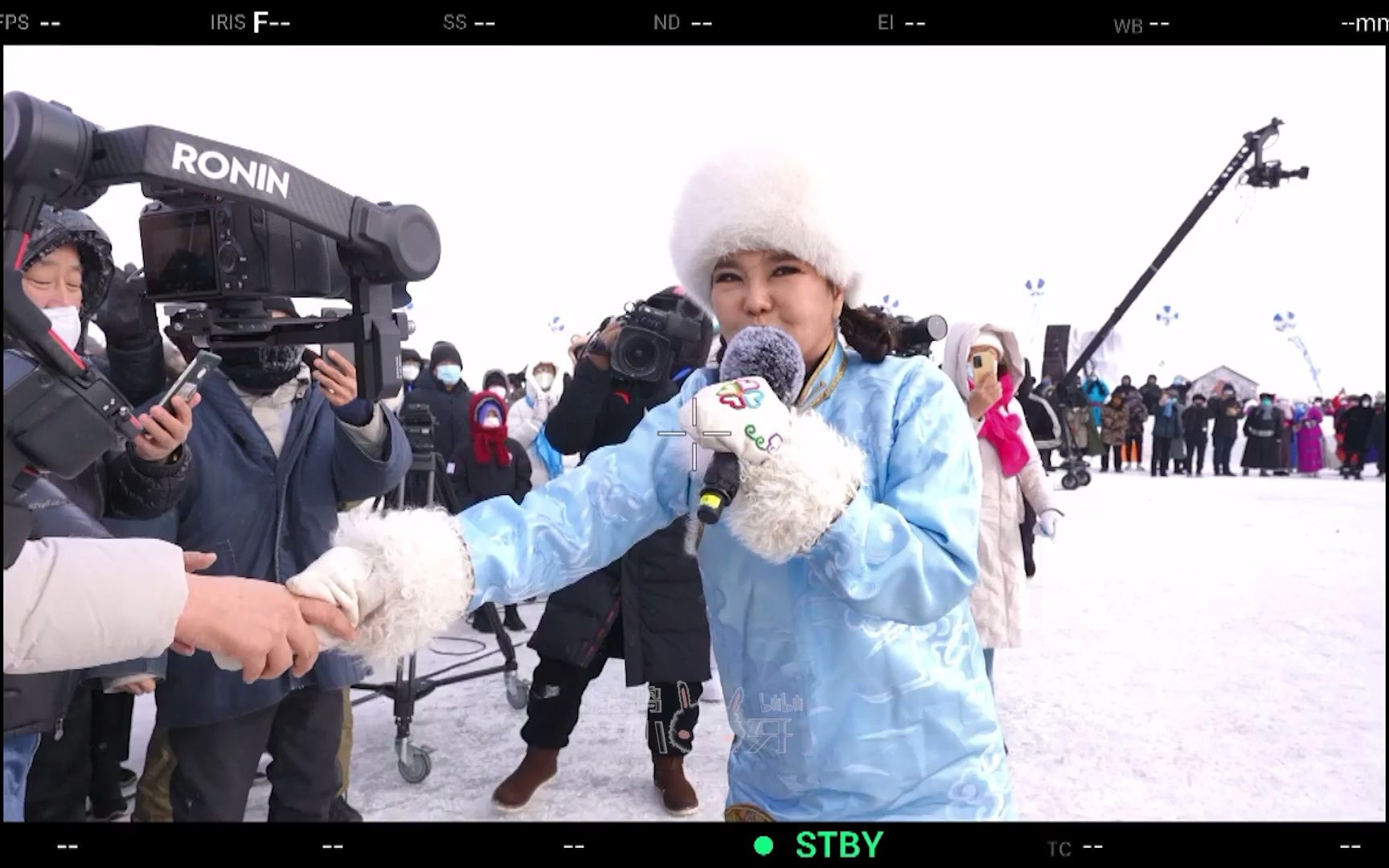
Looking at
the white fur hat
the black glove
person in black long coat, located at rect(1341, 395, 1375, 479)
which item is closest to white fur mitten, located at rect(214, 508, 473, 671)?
the white fur hat

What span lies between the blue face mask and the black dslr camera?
4.18m

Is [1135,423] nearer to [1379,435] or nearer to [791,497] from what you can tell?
[1379,435]

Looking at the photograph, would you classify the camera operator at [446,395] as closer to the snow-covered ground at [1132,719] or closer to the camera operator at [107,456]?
the snow-covered ground at [1132,719]

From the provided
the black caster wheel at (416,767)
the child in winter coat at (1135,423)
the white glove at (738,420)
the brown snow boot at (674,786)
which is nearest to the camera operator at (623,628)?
the brown snow boot at (674,786)

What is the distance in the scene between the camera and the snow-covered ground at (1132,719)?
3.52m

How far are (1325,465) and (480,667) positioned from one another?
19.3m

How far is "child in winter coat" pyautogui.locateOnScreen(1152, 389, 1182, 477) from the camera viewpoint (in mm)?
16828

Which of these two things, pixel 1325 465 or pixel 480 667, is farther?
pixel 1325 465

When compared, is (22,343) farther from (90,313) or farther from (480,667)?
(480,667)

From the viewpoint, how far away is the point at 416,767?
3637 mm

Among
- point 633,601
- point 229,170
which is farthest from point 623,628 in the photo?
point 229,170

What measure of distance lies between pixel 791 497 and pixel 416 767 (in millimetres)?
2945
